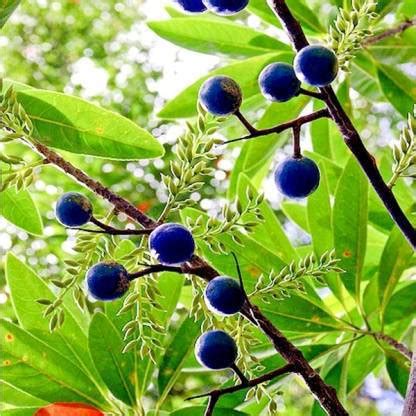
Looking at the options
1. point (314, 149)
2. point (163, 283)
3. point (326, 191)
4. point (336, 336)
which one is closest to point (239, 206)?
point (163, 283)

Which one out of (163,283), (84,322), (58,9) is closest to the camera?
(163,283)

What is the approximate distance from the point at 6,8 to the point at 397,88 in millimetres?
916

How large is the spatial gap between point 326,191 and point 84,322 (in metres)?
0.46

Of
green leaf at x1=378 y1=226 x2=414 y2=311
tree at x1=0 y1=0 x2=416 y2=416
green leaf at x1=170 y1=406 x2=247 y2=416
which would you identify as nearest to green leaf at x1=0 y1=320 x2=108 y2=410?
tree at x1=0 y1=0 x2=416 y2=416

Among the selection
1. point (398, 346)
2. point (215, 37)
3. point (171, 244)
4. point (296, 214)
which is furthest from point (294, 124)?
point (296, 214)

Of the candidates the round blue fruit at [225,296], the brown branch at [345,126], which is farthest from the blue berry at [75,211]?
the brown branch at [345,126]

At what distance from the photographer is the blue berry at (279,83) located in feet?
2.39

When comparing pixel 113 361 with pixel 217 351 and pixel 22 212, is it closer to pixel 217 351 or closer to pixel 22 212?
pixel 22 212

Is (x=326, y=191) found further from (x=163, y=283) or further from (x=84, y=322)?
(x=84, y=322)

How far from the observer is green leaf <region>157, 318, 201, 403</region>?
1.27 m

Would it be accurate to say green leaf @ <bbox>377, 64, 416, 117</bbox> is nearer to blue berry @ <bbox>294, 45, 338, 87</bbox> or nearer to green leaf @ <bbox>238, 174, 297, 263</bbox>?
green leaf @ <bbox>238, 174, 297, 263</bbox>

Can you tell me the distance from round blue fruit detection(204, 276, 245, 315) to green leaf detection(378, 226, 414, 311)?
0.60m

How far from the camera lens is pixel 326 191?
1409 mm

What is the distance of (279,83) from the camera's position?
0.73 m
